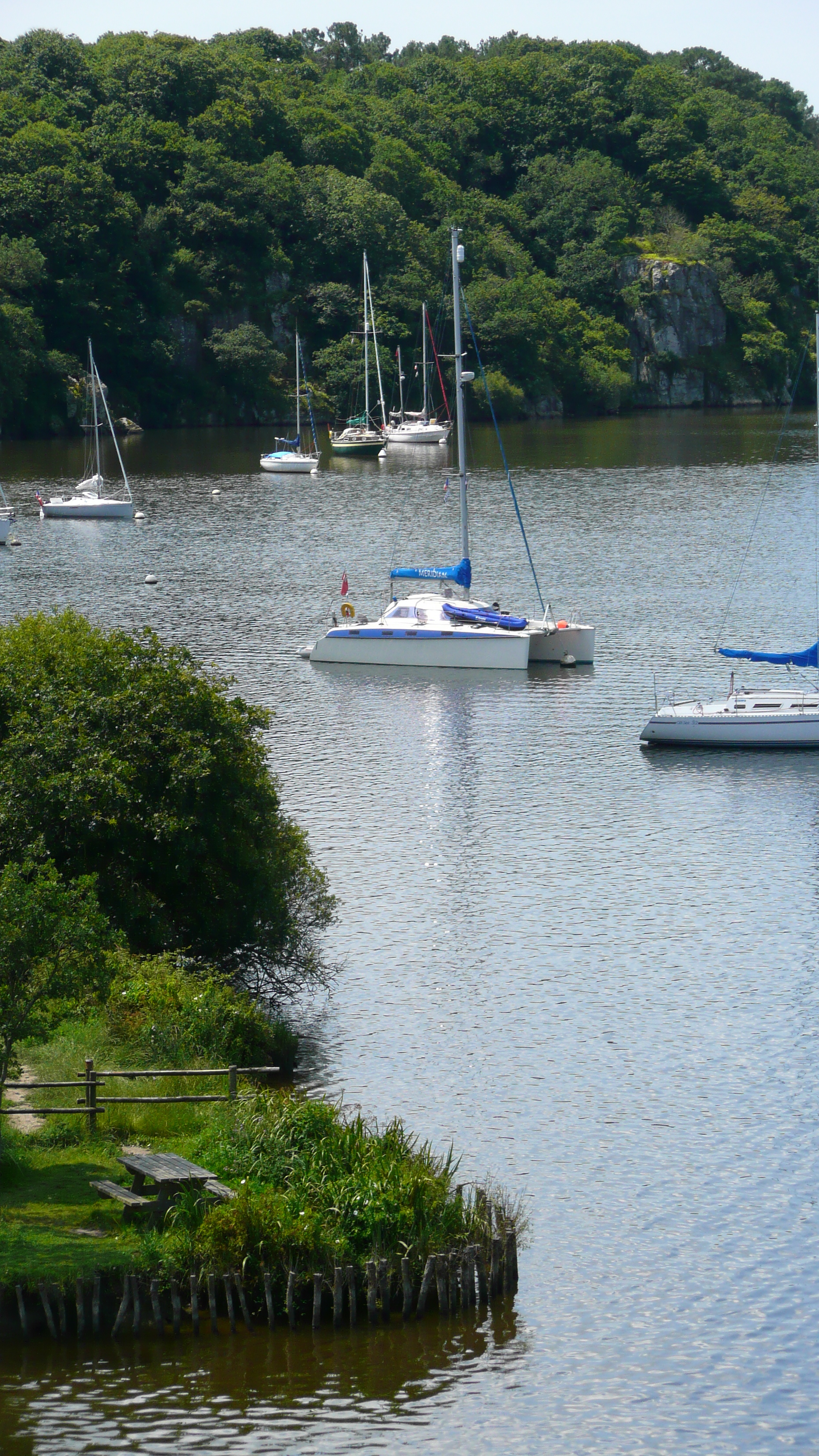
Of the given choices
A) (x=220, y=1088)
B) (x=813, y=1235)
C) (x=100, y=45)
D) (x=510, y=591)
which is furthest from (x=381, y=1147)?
(x=100, y=45)

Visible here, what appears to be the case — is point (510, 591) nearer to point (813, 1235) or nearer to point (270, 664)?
point (270, 664)

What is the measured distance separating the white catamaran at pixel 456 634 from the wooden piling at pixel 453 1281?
39.4 meters

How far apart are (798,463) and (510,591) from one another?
5576 cm

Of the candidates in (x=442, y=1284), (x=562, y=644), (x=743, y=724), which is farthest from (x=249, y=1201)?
(x=562, y=644)

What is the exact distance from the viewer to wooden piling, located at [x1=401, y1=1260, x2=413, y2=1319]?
20562mm

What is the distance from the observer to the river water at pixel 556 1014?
64.2ft

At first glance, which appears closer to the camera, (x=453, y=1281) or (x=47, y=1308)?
(x=47, y=1308)

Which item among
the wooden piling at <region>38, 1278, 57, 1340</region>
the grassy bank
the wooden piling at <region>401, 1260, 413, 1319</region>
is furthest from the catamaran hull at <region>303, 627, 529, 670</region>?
the wooden piling at <region>38, 1278, 57, 1340</region>

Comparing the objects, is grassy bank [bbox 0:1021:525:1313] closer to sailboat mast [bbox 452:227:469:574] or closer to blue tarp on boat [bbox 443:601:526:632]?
blue tarp on boat [bbox 443:601:526:632]

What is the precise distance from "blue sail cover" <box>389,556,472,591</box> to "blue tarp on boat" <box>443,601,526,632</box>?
1.03 m

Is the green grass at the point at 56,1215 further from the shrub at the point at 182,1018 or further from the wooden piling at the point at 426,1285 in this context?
the wooden piling at the point at 426,1285

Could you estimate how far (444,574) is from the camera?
61.9m

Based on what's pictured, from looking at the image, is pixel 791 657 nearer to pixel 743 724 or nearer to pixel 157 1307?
pixel 743 724

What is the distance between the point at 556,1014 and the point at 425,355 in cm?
12516
